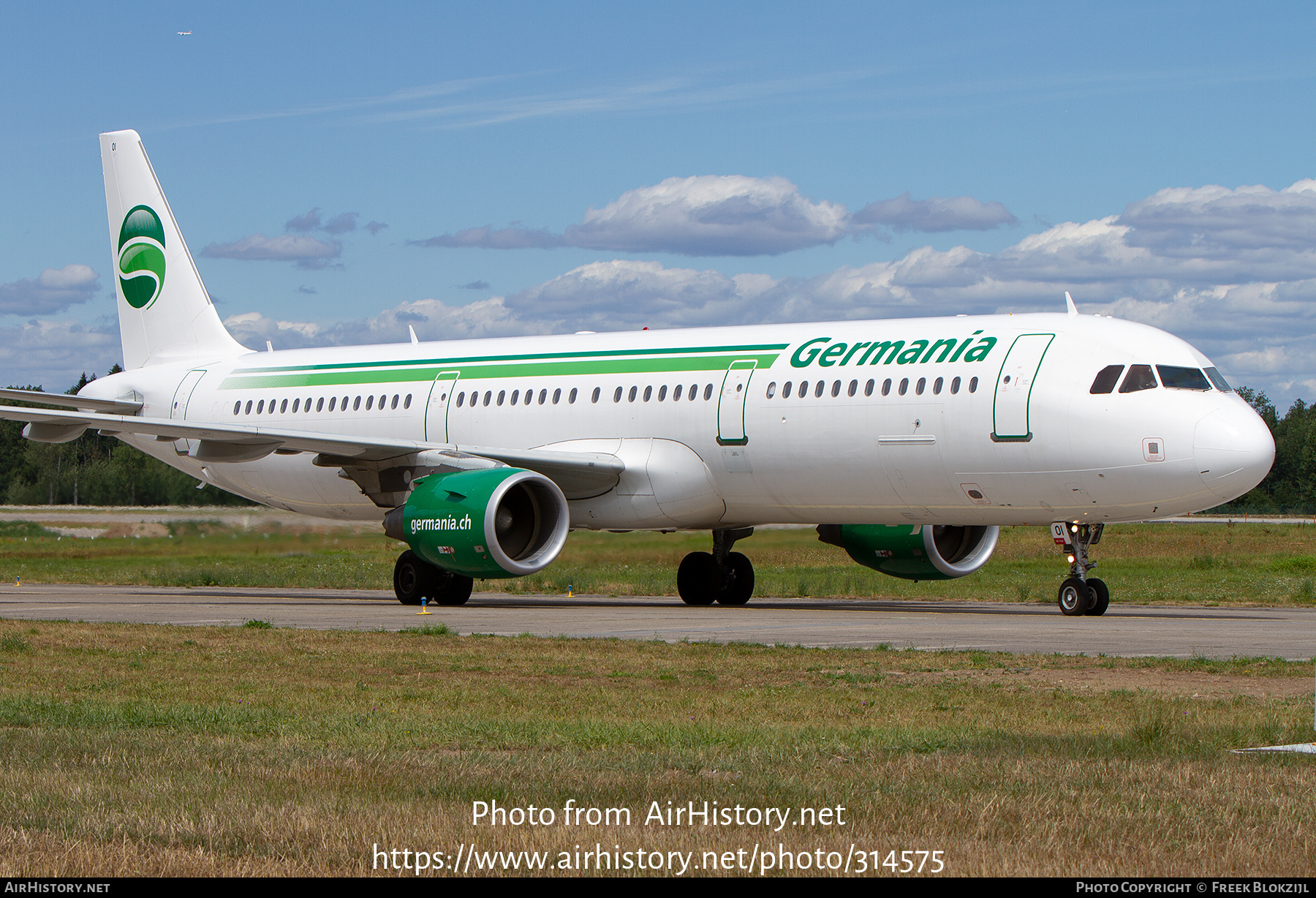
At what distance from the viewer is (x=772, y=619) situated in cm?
2047

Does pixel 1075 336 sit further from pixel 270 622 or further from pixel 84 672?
pixel 84 672

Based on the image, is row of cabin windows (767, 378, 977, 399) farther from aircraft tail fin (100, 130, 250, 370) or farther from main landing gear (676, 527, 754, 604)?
aircraft tail fin (100, 130, 250, 370)

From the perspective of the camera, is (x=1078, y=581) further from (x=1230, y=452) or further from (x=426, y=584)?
(x=426, y=584)

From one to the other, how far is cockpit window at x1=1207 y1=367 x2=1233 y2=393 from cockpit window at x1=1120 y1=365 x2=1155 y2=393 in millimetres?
860

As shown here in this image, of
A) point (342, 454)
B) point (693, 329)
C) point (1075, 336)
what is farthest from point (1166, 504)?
point (342, 454)

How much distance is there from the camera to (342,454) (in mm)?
23734

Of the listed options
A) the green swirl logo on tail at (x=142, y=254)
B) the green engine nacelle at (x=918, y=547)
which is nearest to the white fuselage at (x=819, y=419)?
the green engine nacelle at (x=918, y=547)

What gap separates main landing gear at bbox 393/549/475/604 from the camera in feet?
78.2

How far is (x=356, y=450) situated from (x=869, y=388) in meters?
7.83

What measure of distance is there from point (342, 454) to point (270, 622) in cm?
505

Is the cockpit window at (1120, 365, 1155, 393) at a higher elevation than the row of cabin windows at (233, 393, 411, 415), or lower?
lower

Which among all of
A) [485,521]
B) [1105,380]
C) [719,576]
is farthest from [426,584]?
[1105,380]

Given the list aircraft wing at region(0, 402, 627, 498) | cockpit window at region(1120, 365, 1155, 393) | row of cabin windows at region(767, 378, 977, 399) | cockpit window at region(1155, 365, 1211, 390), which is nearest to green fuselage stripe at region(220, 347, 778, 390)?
row of cabin windows at region(767, 378, 977, 399)

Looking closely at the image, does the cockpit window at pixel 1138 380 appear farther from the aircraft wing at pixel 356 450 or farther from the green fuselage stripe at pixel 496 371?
the aircraft wing at pixel 356 450
